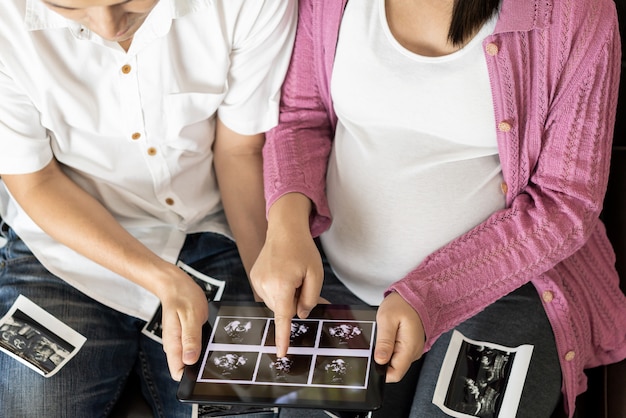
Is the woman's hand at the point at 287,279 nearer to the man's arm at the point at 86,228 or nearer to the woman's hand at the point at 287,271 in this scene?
the woman's hand at the point at 287,271

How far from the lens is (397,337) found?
3.80ft

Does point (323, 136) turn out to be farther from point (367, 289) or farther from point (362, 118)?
point (367, 289)

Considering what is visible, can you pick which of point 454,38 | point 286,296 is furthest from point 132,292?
point 454,38

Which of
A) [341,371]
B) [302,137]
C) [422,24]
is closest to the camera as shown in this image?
[341,371]

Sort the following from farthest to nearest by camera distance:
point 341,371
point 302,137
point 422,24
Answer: point 302,137 < point 422,24 < point 341,371

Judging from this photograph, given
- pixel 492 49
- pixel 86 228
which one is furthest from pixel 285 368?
pixel 492 49

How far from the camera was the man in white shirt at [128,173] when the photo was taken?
1.23m

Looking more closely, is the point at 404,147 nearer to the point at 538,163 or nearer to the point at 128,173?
the point at 538,163

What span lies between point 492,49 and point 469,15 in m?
0.06

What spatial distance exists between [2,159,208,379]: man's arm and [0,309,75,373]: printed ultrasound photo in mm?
150

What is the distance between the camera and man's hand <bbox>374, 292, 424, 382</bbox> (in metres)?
1.12

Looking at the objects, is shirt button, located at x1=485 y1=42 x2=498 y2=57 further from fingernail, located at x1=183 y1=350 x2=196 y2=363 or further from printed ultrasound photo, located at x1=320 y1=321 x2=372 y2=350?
fingernail, located at x1=183 y1=350 x2=196 y2=363

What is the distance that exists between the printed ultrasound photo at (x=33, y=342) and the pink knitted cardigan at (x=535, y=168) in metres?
0.46

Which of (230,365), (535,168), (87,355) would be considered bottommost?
(87,355)
